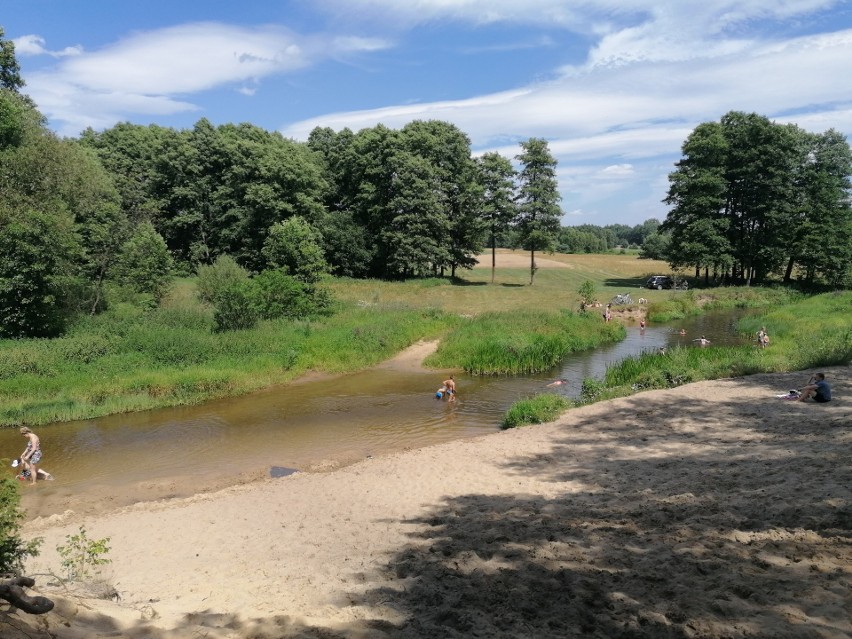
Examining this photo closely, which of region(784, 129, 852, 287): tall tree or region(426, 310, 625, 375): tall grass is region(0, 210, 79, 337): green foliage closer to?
region(426, 310, 625, 375): tall grass

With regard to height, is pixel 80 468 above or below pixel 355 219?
below

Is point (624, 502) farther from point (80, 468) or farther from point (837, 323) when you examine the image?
point (837, 323)

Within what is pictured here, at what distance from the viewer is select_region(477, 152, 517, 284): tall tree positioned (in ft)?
188

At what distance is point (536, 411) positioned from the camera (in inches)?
719

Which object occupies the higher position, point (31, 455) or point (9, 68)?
point (9, 68)

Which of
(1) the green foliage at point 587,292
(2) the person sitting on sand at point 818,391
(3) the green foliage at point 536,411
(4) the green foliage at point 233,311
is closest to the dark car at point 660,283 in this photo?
(1) the green foliage at point 587,292

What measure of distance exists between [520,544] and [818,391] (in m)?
12.0

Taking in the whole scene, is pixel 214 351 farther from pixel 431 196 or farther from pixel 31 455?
pixel 431 196

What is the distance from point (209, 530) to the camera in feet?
35.8

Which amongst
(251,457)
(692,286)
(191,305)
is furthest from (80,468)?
(692,286)

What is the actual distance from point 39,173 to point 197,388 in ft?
60.7

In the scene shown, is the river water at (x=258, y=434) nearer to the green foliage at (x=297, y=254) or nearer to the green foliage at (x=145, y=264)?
the green foliage at (x=297, y=254)

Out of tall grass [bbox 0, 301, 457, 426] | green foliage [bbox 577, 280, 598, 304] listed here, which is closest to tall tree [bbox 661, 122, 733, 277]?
green foliage [bbox 577, 280, 598, 304]

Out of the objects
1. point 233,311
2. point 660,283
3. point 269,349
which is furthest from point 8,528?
point 660,283
